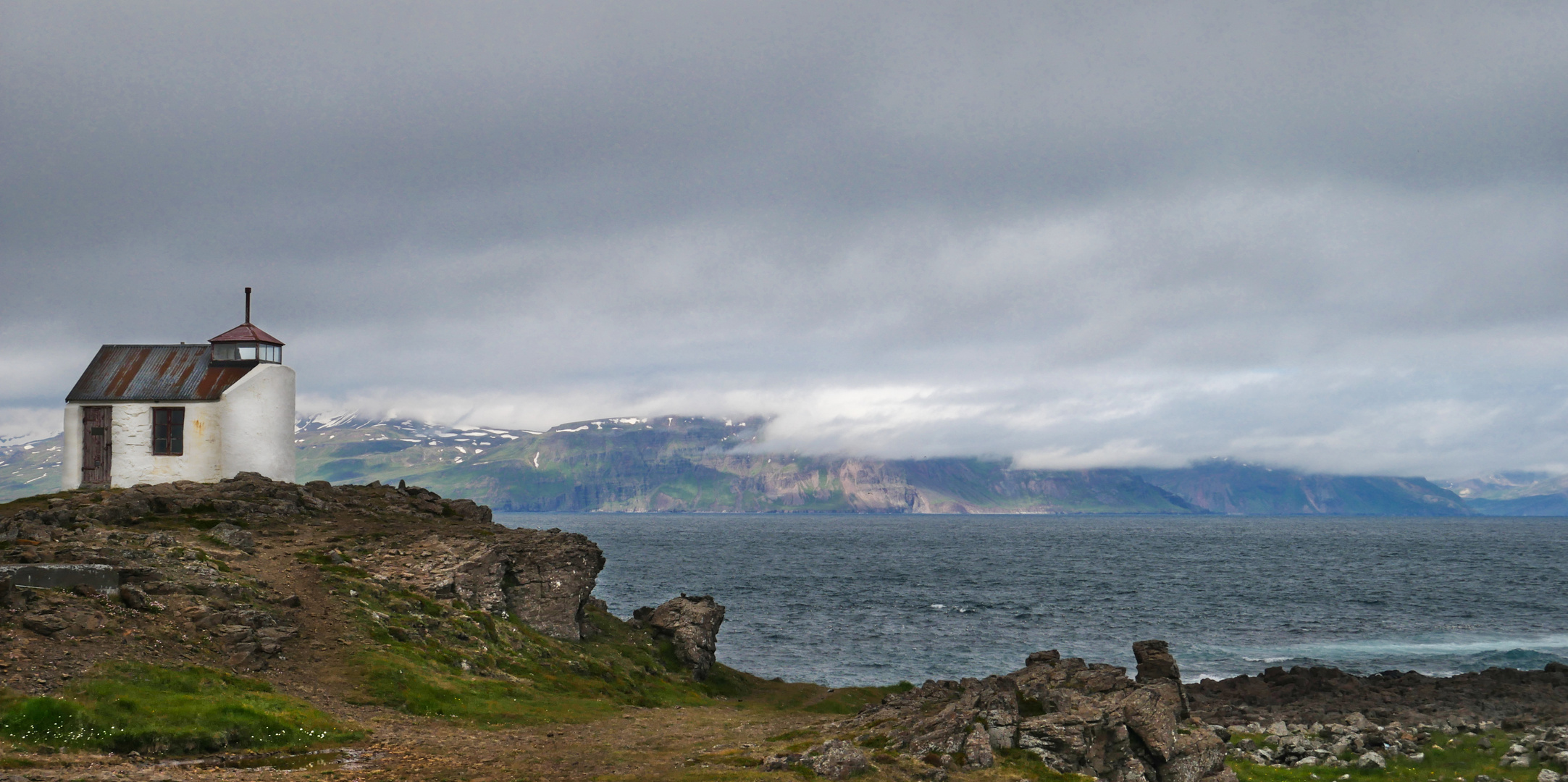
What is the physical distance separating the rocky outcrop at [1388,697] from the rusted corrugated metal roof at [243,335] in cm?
6357

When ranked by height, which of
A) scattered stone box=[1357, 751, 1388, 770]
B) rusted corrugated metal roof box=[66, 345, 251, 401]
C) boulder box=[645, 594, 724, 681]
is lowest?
scattered stone box=[1357, 751, 1388, 770]

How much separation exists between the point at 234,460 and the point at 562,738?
38745 mm

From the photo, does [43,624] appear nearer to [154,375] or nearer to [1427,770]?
[154,375]

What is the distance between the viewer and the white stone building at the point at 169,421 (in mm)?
58375

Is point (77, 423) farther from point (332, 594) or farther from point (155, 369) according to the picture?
point (332, 594)

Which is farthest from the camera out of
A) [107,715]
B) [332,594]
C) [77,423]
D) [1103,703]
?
[77,423]

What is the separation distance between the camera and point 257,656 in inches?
1363

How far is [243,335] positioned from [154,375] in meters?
5.67

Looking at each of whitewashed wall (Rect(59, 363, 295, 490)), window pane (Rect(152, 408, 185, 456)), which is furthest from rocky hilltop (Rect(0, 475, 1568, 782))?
window pane (Rect(152, 408, 185, 456))

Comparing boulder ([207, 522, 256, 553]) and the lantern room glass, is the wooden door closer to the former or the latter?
the lantern room glass

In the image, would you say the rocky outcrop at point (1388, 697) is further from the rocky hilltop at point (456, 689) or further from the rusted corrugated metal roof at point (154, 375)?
the rusted corrugated metal roof at point (154, 375)

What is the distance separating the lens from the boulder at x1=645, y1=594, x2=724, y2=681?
61.1 metres

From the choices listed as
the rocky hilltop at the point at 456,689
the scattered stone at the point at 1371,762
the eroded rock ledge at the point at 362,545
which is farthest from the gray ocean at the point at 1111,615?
the scattered stone at the point at 1371,762

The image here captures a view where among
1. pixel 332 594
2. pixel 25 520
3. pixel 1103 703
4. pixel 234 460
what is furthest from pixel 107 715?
pixel 234 460
